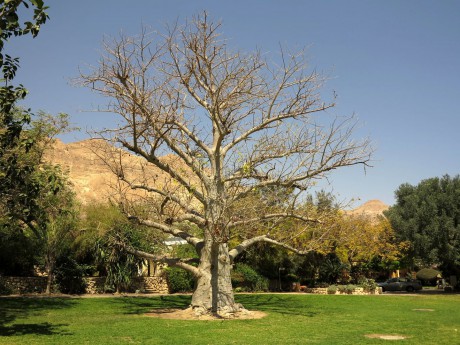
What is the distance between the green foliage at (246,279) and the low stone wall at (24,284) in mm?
12946

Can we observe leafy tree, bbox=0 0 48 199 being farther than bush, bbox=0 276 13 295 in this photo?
No

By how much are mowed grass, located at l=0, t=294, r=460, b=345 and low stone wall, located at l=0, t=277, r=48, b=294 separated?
4630mm

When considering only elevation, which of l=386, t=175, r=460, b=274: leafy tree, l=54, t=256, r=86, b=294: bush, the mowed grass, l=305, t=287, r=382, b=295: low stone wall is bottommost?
the mowed grass

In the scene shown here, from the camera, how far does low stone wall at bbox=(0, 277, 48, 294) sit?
26.9 metres

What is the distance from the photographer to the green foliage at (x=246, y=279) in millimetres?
34469

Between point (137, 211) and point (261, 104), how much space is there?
7010mm

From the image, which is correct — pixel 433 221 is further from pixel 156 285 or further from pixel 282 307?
pixel 156 285

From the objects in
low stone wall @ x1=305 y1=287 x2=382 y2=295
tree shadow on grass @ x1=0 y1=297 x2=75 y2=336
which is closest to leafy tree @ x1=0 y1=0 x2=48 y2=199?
tree shadow on grass @ x1=0 y1=297 x2=75 y2=336

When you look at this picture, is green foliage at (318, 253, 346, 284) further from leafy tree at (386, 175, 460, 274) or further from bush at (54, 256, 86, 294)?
bush at (54, 256, 86, 294)

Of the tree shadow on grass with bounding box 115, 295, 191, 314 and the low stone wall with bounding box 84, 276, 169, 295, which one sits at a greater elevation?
the low stone wall with bounding box 84, 276, 169, 295

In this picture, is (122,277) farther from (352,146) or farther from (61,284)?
(352,146)

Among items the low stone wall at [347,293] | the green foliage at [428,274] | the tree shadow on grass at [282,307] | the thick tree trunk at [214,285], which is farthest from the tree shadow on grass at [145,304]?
the green foliage at [428,274]

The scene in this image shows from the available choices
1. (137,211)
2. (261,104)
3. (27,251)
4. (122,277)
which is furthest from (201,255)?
(27,251)

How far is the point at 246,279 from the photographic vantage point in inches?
1358
